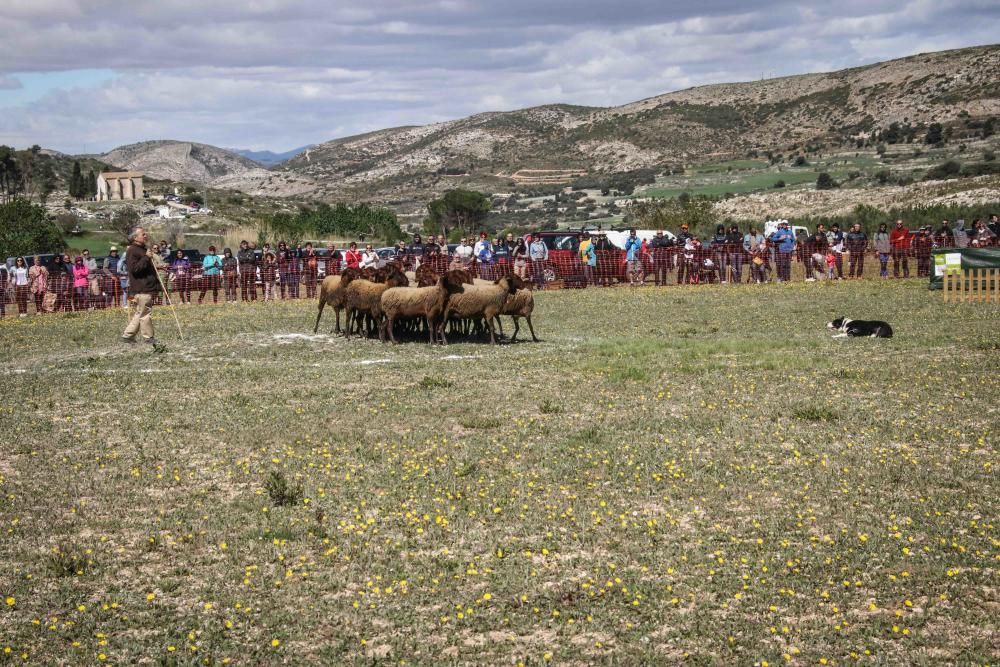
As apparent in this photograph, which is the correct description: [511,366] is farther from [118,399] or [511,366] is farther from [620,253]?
[620,253]

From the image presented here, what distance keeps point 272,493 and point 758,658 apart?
4421 millimetres

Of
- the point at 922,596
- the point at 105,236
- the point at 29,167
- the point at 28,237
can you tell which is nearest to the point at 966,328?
the point at 922,596

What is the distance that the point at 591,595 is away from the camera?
21.7 feet

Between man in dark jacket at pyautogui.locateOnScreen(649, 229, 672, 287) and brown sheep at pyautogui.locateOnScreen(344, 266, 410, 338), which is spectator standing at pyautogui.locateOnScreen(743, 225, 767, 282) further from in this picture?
brown sheep at pyautogui.locateOnScreen(344, 266, 410, 338)

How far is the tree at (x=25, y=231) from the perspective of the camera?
5012cm

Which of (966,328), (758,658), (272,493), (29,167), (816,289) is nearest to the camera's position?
(758,658)

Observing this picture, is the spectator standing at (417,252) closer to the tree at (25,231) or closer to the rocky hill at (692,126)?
the tree at (25,231)

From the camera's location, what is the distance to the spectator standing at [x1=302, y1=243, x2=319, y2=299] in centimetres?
3183

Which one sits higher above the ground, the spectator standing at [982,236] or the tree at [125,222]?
the tree at [125,222]

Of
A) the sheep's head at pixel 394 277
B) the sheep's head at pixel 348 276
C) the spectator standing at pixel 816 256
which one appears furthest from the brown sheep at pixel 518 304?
the spectator standing at pixel 816 256

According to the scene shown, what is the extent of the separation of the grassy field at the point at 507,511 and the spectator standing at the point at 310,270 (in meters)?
16.1

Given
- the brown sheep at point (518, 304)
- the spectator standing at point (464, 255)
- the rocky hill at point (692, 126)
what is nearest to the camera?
the brown sheep at point (518, 304)

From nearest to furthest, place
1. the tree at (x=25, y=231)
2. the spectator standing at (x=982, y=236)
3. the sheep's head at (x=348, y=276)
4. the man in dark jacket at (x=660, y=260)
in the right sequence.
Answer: the sheep's head at (x=348, y=276), the spectator standing at (x=982, y=236), the man in dark jacket at (x=660, y=260), the tree at (x=25, y=231)

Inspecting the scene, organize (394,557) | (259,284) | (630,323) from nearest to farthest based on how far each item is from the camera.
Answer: (394,557) → (630,323) → (259,284)
